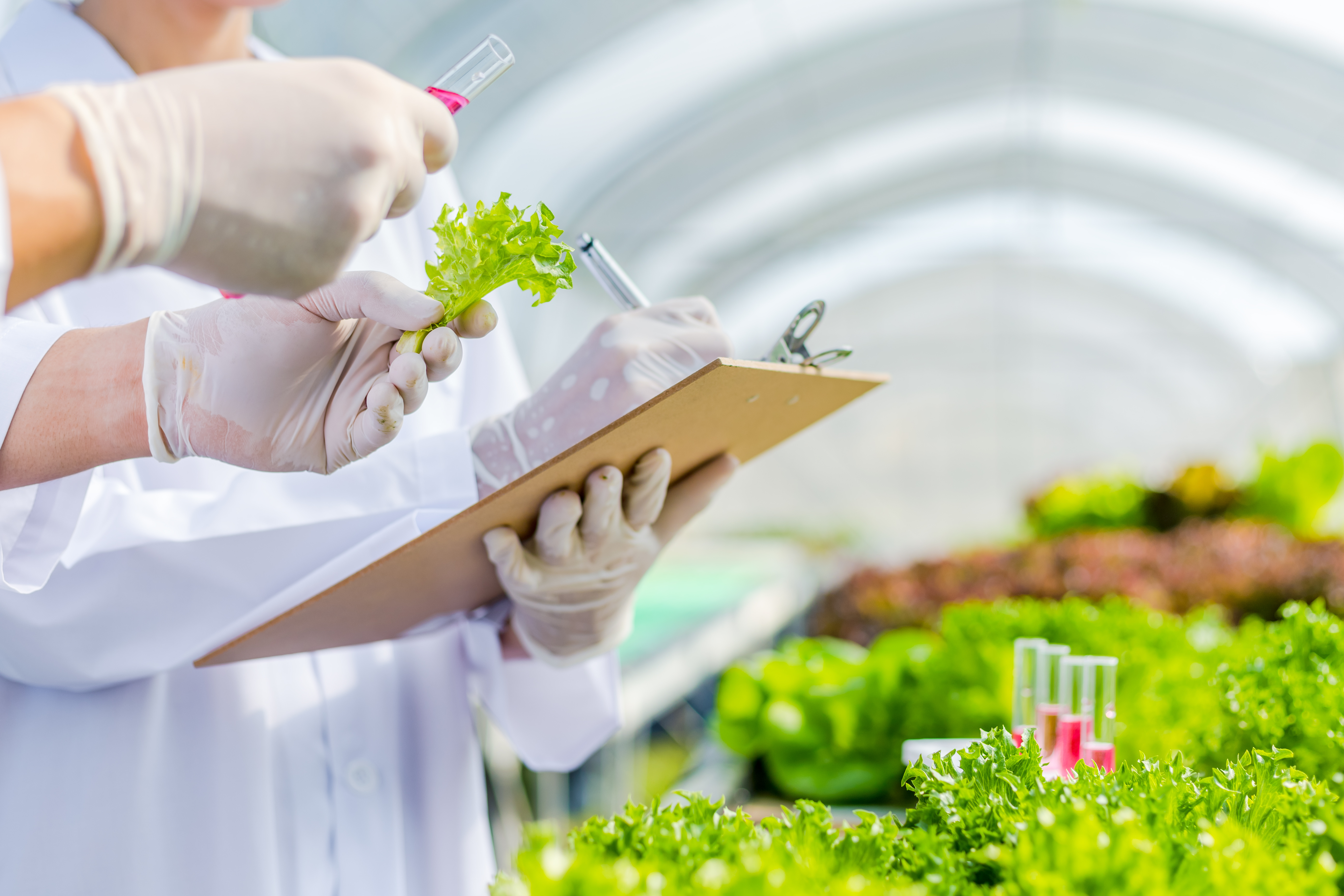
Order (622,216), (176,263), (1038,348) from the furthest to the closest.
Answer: (1038,348) → (622,216) → (176,263)

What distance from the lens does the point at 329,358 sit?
33.3 inches

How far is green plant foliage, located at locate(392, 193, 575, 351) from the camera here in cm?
70

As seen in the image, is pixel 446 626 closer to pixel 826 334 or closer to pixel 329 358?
pixel 329 358

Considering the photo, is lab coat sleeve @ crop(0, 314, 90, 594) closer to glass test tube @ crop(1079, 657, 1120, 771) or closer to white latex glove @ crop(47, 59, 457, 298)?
white latex glove @ crop(47, 59, 457, 298)

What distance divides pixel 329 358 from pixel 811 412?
0.48 meters

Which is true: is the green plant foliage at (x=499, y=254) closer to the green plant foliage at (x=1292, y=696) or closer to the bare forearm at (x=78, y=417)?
the bare forearm at (x=78, y=417)

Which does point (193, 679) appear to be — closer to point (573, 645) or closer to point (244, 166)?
point (573, 645)

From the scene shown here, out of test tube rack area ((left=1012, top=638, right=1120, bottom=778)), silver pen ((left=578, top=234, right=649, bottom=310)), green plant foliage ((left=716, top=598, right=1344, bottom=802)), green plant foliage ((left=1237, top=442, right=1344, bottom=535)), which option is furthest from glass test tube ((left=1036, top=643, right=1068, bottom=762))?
green plant foliage ((left=1237, top=442, right=1344, bottom=535))

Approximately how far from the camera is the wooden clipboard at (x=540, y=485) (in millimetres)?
811

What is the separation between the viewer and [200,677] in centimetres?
114

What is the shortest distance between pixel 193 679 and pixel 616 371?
588 millimetres

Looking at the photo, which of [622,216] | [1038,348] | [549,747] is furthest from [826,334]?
[549,747]

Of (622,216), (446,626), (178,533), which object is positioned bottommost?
(622,216)

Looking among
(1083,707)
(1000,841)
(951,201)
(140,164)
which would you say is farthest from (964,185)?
(140,164)
